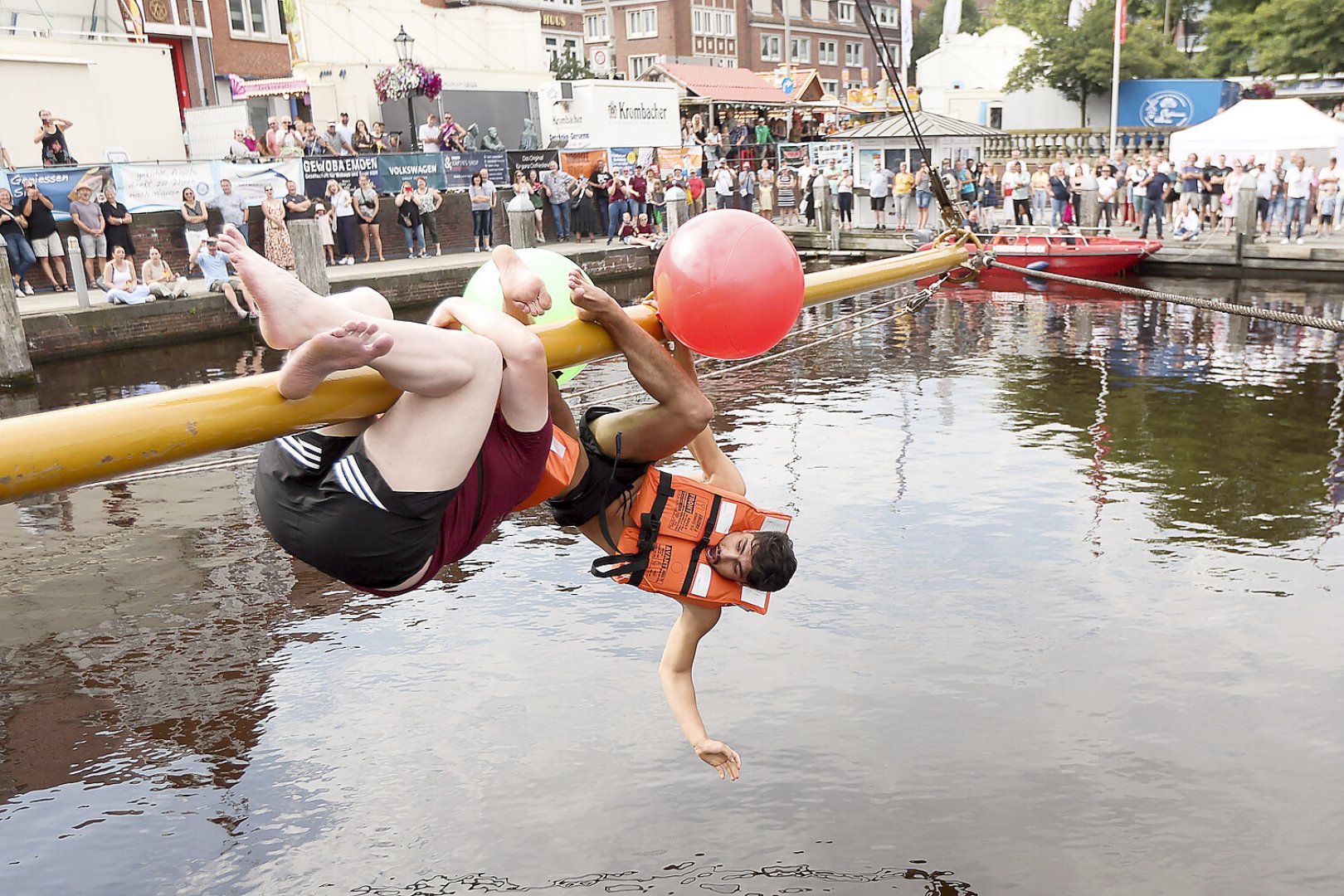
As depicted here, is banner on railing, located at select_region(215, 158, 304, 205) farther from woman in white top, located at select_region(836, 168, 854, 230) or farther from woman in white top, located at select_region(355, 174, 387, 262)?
woman in white top, located at select_region(836, 168, 854, 230)

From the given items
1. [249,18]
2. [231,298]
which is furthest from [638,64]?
[231,298]

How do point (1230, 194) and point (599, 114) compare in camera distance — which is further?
point (599, 114)

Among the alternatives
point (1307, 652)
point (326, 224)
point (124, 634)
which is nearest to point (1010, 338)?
point (1307, 652)

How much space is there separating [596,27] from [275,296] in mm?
77599

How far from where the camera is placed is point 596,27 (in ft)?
246

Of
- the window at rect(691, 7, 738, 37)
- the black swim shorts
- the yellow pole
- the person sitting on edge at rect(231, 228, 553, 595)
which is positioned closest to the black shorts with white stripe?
the person sitting on edge at rect(231, 228, 553, 595)

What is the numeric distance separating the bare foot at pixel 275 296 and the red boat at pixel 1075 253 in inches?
855

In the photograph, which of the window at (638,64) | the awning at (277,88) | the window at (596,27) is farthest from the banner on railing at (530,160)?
the window at (596,27)

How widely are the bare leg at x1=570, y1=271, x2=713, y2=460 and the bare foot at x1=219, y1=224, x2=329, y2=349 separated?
844mm

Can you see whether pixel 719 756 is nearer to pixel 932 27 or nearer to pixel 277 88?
pixel 277 88

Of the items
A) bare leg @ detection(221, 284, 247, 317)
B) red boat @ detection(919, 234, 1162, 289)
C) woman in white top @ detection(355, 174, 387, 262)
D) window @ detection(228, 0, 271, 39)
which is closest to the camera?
bare leg @ detection(221, 284, 247, 317)

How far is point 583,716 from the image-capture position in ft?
22.1

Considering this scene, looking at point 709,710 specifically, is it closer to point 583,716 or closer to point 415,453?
point 583,716

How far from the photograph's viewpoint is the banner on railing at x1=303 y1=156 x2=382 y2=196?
72.1ft
